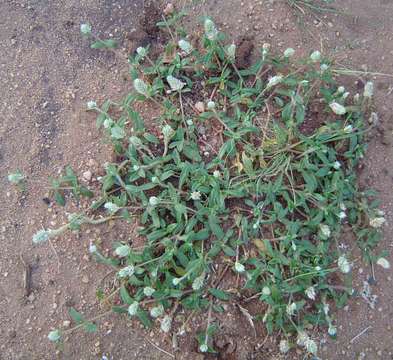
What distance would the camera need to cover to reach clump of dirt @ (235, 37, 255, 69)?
3255mm

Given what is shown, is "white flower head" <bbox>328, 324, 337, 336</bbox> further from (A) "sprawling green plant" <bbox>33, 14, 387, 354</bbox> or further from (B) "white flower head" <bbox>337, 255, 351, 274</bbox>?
(B) "white flower head" <bbox>337, 255, 351, 274</bbox>

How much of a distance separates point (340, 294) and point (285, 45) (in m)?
1.82

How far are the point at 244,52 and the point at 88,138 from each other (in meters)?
1.27

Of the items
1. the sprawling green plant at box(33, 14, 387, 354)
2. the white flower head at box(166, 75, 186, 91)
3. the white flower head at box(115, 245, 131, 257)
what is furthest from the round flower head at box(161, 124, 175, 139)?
the white flower head at box(115, 245, 131, 257)

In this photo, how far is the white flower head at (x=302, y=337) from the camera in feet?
8.73

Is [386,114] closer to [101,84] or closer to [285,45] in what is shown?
[285,45]

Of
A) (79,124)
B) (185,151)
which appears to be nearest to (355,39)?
(185,151)

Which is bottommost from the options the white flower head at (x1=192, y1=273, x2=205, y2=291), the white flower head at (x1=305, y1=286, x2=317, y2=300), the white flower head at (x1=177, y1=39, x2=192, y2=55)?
the white flower head at (x1=305, y1=286, x2=317, y2=300)

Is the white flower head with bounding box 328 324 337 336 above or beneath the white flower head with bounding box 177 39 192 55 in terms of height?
beneath

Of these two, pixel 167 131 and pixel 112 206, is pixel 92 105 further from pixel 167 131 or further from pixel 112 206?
pixel 112 206

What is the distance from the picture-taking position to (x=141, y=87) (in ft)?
9.78

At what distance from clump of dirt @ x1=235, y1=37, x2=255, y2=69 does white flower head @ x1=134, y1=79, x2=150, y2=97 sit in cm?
69

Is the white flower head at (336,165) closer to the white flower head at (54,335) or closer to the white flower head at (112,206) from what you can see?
the white flower head at (112,206)

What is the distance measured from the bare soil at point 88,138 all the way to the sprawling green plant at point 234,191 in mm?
140
